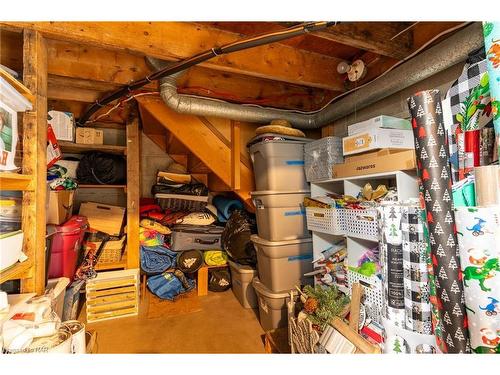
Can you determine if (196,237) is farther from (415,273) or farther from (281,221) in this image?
(415,273)

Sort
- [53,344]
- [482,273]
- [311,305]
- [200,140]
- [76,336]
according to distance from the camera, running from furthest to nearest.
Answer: [200,140] → [311,305] → [76,336] → [53,344] → [482,273]

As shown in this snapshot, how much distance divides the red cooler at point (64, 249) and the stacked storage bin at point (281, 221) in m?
1.56

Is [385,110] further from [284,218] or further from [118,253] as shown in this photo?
[118,253]

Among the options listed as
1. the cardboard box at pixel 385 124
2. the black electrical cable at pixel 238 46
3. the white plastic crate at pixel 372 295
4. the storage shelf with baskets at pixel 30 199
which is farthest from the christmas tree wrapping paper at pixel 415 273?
the storage shelf with baskets at pixel 30 199

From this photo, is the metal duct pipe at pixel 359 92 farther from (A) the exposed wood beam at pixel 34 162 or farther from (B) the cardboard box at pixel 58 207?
(B) the cardboard box at pixel 58 207

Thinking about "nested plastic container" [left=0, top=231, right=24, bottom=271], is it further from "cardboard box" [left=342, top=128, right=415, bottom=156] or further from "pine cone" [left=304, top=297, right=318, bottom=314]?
"cardboard box" [left=342, top=128, right=415, bottom=156]

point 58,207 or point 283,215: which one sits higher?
point 58,207

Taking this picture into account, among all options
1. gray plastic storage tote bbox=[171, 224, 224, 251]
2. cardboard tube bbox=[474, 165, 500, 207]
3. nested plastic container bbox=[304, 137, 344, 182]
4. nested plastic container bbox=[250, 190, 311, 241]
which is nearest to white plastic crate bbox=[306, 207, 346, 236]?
nested plastic container bbox=[250, 190, 311, 241]

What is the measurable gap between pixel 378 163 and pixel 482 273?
0.69m

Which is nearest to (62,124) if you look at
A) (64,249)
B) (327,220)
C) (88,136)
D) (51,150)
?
(88,136)

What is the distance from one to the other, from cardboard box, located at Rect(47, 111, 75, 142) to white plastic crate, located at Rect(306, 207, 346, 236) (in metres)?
2.32

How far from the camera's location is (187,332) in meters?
1.98

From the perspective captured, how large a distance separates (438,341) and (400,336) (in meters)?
0.15
